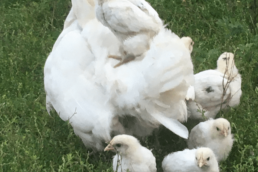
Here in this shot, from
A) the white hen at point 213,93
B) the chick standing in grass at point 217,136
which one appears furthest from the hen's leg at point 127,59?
the chick standing in grass at point 217,136

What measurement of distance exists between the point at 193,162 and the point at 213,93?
76cm

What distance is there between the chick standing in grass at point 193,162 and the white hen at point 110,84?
0.14 meters

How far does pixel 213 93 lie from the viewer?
11.0 ft

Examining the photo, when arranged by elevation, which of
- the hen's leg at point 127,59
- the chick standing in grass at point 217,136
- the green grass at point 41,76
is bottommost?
the green grass at point 41,76

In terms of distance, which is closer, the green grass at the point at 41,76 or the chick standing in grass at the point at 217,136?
the chick standing in grass at the point at 217,136

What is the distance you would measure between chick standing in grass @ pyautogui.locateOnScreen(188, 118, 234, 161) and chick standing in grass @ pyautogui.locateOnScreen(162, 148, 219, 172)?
0.81 feet

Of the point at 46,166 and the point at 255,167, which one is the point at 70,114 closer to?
the point at 46,166

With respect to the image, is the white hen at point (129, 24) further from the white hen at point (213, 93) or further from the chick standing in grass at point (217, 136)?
the chick standing in grass at point (217, 136)

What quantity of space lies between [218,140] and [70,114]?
0.98 meters

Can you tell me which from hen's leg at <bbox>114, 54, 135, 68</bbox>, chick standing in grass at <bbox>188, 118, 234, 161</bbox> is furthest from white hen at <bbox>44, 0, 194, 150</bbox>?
chick standing in grass at <bbox>188, 118, 234, 161</bbox>

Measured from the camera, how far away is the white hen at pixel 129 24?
3.28 meters

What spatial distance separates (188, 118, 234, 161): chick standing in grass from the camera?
298cm

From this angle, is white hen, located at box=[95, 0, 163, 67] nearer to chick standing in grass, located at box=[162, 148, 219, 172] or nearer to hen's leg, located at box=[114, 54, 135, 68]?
hen's leg, located at box=[114, 54, 135, 68]

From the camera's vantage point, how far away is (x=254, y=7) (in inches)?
187
